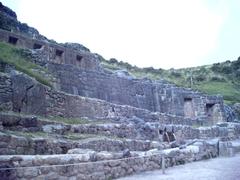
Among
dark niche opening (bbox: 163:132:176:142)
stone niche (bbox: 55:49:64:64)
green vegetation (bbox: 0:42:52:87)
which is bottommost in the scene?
dark niche opening (bbox: 163:132:176:142)

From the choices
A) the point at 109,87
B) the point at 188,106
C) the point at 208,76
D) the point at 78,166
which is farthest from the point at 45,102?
the point at 208,76

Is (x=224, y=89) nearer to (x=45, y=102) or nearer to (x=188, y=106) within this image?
(x=188, y=106)

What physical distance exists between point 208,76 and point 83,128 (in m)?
48.0

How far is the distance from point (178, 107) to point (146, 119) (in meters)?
9.31

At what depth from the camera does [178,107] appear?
27234mm

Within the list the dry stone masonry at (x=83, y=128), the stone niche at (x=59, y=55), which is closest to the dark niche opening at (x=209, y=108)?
the dry stone masonry at (x=83, y=128)

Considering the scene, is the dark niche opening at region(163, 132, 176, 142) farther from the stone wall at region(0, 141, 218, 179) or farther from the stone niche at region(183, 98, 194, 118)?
the stone niche at region(183, 98, 194, 118)

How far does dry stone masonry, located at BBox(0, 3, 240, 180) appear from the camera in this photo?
21.9 ft

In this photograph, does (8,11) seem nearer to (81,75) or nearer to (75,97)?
(81,75)

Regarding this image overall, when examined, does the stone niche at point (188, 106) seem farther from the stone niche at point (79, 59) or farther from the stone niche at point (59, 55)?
the stone niche at point (59, 55)

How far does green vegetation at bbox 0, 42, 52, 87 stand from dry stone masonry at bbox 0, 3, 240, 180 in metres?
0.40

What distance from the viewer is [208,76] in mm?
56625

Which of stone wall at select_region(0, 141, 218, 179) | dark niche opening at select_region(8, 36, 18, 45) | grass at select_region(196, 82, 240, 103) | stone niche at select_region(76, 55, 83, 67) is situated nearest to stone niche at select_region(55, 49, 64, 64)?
stone niche at select_region(76, 55, 83, 67)

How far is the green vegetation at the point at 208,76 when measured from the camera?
4428cm
